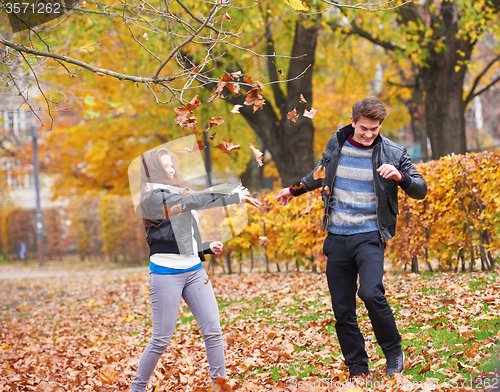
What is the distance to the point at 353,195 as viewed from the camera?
3.53 meters

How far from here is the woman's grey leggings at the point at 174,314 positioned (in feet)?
11.6

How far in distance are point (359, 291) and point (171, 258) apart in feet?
4.25

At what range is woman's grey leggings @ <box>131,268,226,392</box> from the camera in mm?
3547

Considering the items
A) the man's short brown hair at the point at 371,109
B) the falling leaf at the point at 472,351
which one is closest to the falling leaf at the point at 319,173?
the man's short brown hair at the point at 371,109

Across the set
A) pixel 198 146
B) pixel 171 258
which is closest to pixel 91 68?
pixel 198 146

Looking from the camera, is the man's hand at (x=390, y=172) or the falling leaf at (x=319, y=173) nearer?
the man's hand at (x=390, y=172)

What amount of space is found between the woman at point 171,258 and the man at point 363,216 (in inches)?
25.0

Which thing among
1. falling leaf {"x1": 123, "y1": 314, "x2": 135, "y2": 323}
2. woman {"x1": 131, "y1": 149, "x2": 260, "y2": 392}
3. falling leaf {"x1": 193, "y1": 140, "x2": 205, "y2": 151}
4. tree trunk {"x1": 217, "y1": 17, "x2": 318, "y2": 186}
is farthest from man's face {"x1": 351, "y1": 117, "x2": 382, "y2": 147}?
tree trunk {"x1": 217, "y1": 17, "x2": 318, "y2": 186}

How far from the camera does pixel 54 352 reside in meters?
6.36

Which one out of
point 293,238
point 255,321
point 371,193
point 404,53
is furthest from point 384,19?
point 371,193

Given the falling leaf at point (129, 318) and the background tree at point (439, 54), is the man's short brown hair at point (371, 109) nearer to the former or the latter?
the falling leaf at point (129, 318)

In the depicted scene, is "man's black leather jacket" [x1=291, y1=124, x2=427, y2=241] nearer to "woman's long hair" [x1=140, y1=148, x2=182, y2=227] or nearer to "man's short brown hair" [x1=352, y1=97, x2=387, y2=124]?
"man's short brown hair" [x1=352, y1=97, x2=387, y2=124]

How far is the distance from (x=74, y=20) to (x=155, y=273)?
8.45 m

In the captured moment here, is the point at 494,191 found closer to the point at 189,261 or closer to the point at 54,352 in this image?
the point at 189,261
